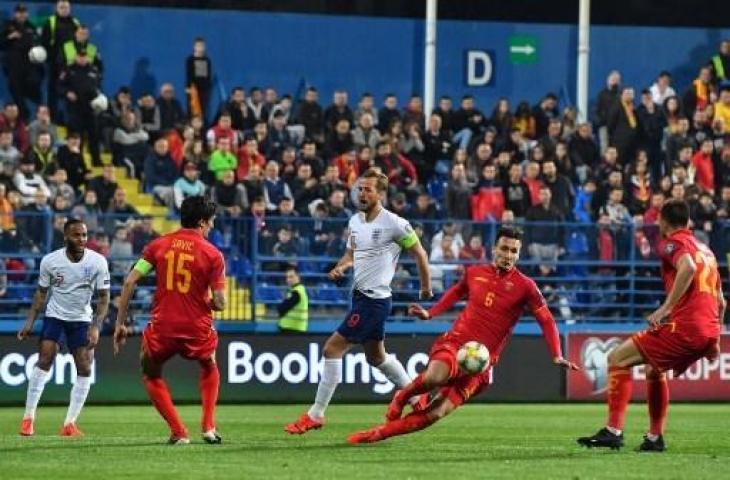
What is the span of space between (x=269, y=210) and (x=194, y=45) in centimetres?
589

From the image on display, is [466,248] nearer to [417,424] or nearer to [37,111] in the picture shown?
Answer: [37,111]

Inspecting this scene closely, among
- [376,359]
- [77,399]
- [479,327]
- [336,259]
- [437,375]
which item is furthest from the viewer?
[336,259]

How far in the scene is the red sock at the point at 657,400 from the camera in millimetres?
16188

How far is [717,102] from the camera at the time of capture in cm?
3441

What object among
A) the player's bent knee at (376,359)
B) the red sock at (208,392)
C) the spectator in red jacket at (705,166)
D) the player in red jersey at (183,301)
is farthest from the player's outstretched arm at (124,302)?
the spectator in red jacket at (705,166)

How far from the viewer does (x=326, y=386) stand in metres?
17.7

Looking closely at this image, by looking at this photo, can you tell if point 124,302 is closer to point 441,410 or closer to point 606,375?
point 441,410

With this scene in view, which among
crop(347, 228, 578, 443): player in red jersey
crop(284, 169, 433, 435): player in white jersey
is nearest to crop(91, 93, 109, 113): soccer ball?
crop(284, 169, 433, 435): player in white jersey

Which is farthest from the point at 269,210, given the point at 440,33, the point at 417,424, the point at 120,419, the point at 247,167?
the point at 417,424

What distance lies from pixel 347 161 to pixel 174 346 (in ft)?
47.4

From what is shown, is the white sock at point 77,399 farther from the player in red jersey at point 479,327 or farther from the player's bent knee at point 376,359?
the player in red jersey at point 479,327

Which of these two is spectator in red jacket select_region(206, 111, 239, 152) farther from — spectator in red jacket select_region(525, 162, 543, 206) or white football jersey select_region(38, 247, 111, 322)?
white football jersey select_region(38, 247, 111, 322)

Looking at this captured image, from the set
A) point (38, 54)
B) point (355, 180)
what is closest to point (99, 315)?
point (355, 180)

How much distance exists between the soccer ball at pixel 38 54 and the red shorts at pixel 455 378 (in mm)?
15462
